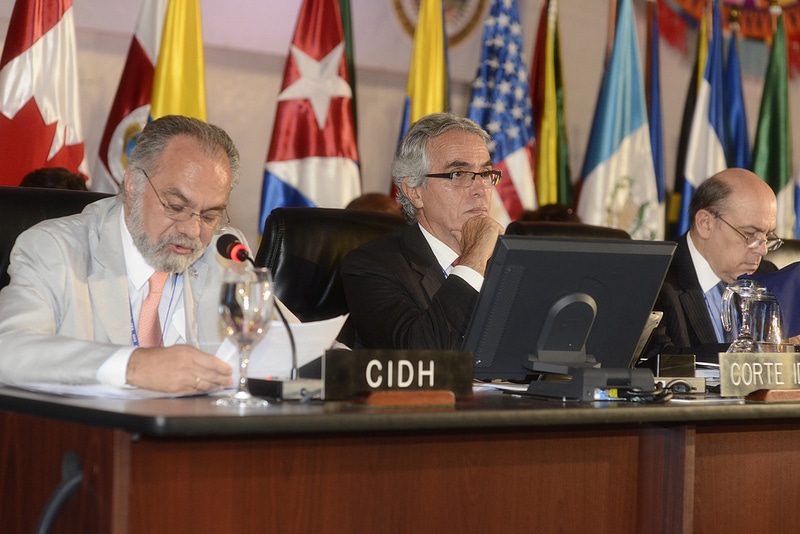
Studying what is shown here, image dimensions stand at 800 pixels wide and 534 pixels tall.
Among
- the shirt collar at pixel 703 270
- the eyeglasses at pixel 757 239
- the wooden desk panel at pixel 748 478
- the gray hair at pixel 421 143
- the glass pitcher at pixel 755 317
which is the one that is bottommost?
the wooden desk panel at pixel 748 478

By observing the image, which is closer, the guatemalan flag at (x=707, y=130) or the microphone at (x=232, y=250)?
the microphone at (x=232, y=250)

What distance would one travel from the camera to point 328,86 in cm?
438

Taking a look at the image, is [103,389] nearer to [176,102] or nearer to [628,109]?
[176,102]

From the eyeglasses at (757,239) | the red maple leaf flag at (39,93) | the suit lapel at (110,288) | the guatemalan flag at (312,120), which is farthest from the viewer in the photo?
the guatemalan flag at (312,120)

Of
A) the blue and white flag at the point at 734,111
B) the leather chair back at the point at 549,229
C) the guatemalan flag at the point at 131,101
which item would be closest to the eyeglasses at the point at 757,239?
the leather chair back at the point at 549,229

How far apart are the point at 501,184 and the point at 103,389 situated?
11.4ft

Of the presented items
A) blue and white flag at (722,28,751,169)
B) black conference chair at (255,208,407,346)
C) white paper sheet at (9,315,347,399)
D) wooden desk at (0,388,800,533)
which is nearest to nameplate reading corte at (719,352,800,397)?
wooden desk at (0,388,800,533)

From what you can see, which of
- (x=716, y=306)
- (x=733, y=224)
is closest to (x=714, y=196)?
(x=733, y=224)

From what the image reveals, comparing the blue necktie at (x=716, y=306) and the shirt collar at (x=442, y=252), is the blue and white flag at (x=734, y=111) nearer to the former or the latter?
the blue necktie at (x=716, y=306)

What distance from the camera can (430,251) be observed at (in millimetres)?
2641

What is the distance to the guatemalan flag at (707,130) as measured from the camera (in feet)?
17.9

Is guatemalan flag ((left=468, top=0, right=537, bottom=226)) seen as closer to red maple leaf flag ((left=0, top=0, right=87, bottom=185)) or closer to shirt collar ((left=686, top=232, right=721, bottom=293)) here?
shirt collar ((left=686, top=232, right=721, bottom=293))

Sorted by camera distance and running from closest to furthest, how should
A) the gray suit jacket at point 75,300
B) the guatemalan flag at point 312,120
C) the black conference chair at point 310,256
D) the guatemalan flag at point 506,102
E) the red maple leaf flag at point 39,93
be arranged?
the gray suit jacket at point 75,300 → the black conference chair at point 310,256 → the red maple leaf flag at point 39,93 → the guatemalan flag at point 312,120 → the guatemalan flag at point 506,102

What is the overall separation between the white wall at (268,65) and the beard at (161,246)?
83.5 inches
